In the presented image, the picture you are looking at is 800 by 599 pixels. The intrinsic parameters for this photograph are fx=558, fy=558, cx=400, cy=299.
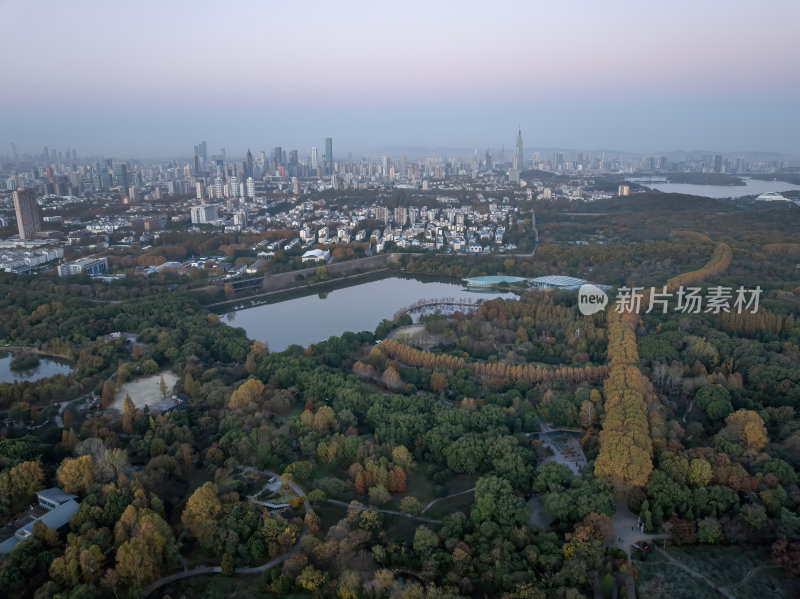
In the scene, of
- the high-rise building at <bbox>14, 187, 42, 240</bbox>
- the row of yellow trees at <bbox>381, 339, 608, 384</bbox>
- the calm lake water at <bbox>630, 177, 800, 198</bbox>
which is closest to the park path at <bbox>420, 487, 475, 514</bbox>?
the row of yellow trees at <bbox>381, 339, 608, 384</bbox>

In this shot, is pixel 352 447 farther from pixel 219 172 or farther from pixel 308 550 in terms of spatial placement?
pixel 219 172

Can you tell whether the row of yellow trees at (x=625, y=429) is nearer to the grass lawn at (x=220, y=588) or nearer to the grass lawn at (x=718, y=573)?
the grass lawn at (x=718, y=573)

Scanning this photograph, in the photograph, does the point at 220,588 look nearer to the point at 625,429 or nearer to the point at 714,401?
the point at 625,429

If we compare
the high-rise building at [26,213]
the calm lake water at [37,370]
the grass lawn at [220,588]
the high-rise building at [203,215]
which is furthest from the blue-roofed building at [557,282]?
the high-rise building at [26,213]

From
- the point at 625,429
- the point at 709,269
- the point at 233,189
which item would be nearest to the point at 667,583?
the point at 625,429

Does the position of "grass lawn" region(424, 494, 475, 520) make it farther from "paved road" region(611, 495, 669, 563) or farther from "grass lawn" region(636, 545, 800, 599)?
"grass lawn" region(636, 545, 800, 599)
